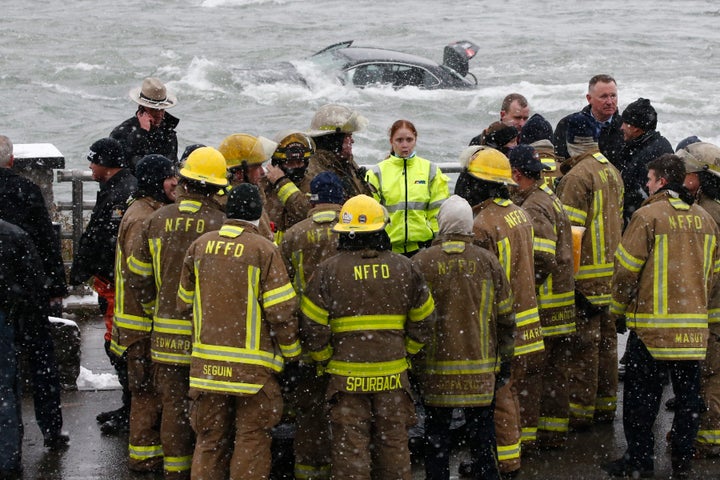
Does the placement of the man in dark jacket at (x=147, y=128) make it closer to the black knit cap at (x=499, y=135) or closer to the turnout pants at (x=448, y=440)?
the black knit cap at (x=499, y=135)

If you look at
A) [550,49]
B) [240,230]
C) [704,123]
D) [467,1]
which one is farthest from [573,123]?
[467,1]

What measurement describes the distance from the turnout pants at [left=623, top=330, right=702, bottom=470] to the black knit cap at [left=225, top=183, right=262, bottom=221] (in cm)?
239

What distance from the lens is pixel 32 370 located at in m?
6.96

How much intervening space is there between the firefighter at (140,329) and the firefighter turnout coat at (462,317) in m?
1.59

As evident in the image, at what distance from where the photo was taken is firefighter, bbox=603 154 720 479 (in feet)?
21.3

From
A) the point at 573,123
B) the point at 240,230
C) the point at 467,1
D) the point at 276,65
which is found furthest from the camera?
the point at 467,1

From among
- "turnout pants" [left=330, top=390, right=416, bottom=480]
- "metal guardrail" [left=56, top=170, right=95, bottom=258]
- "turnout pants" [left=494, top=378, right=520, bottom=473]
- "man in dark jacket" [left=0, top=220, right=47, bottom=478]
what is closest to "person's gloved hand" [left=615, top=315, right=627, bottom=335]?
"turnout pants" [left=494, top=378, right=520, bottom=473]

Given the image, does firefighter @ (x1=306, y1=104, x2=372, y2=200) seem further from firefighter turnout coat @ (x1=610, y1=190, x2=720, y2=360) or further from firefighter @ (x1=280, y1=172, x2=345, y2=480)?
firefighter turnout coat @ (x1=610, y1=190, x2=720, y2=360)

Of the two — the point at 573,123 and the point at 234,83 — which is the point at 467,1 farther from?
the point at 573,123

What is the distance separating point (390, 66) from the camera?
82.9ft

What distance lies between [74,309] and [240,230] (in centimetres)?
417

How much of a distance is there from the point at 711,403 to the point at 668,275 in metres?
1.05

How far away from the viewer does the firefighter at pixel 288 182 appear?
7246 millimetres

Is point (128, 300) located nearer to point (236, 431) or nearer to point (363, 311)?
point (236, 431)
